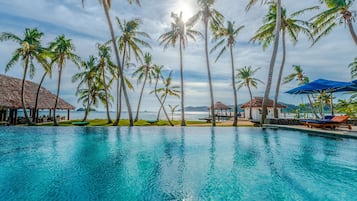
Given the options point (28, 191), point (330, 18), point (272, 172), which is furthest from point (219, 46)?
point (28, 191)

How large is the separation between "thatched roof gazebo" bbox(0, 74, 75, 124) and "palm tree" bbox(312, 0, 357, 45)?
1066 inches

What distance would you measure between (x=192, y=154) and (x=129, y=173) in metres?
2.66

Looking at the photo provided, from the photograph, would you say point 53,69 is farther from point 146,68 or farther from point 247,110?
point 247,110

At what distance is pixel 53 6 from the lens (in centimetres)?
1144

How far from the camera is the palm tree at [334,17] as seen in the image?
12211 millimetres

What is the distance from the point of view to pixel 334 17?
1290cm

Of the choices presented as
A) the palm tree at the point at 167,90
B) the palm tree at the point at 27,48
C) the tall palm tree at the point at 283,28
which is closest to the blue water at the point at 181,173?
the tall palm tree at the point at 283,28

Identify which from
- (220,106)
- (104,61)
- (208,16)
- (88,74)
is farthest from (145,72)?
(220,106)

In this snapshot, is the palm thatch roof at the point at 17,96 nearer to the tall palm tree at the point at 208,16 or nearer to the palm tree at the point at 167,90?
the palm tree at the point at 167,90

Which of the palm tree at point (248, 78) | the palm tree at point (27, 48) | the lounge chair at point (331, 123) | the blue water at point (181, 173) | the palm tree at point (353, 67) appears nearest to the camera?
the blue water at point (181, 173)

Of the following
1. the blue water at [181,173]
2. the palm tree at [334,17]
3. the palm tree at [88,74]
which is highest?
the palm tree at [334,17]

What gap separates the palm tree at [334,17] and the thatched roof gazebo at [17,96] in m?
27.1

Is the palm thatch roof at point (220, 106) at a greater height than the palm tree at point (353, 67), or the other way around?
the palm tree at point (353, 67)

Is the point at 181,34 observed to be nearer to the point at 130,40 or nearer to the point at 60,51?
the point at 130,40
